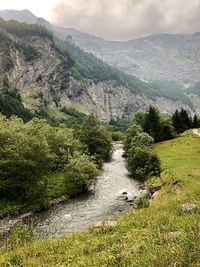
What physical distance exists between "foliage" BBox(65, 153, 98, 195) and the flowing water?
2654 mm

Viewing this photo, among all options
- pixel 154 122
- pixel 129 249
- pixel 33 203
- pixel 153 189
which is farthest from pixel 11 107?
pixel 129 249

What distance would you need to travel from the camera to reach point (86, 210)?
29.5 metres

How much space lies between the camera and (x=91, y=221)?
25203 millimetres

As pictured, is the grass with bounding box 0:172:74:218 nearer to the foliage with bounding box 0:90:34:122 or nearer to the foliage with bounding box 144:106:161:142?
the foliage with bounding box 144:106:161:142

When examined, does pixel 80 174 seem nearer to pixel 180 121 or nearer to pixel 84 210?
pixel 84 210

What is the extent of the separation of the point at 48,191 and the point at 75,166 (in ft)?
25.4

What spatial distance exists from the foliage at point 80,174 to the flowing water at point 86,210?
2654mm

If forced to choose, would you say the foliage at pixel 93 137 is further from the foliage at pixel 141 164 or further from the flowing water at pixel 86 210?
the flowing water at pixel 86 210

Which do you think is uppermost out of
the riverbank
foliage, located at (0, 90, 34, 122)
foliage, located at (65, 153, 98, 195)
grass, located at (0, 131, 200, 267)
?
foliage, located at (0, 90, 34, 122)

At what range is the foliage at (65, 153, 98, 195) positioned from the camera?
3657cm

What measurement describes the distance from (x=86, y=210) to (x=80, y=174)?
28.1ft

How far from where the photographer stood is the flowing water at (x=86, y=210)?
23728 millimetres

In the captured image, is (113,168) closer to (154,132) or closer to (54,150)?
(54,150)

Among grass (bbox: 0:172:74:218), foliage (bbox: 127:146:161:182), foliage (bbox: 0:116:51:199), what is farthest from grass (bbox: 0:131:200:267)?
foliage (bbox: 127:146:161:182)
